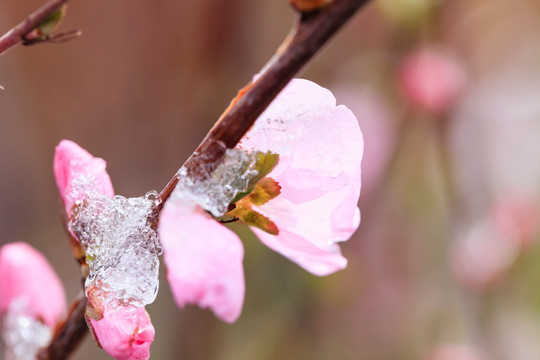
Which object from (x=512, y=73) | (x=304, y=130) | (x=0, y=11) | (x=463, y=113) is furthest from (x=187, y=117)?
(x=512, y=73)

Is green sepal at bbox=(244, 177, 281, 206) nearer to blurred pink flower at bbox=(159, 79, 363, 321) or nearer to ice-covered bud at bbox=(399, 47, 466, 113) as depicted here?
blurred pink flower at bbox=(159, 79, 363, 321)

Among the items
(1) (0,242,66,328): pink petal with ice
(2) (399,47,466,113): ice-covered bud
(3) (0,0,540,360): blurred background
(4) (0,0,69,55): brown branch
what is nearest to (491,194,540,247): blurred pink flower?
(3) (0,0,540,360): blurred background

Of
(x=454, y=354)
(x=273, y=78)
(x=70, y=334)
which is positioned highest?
(x=273, y=78)

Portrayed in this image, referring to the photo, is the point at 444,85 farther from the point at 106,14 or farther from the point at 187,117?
the point at 106,14

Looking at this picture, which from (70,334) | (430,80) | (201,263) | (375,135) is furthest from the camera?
(375,135)

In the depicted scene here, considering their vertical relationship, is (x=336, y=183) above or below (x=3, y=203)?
above

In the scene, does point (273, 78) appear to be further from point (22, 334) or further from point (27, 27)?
point (22, 334)

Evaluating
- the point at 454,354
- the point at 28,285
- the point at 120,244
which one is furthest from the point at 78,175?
the point at 454,354
